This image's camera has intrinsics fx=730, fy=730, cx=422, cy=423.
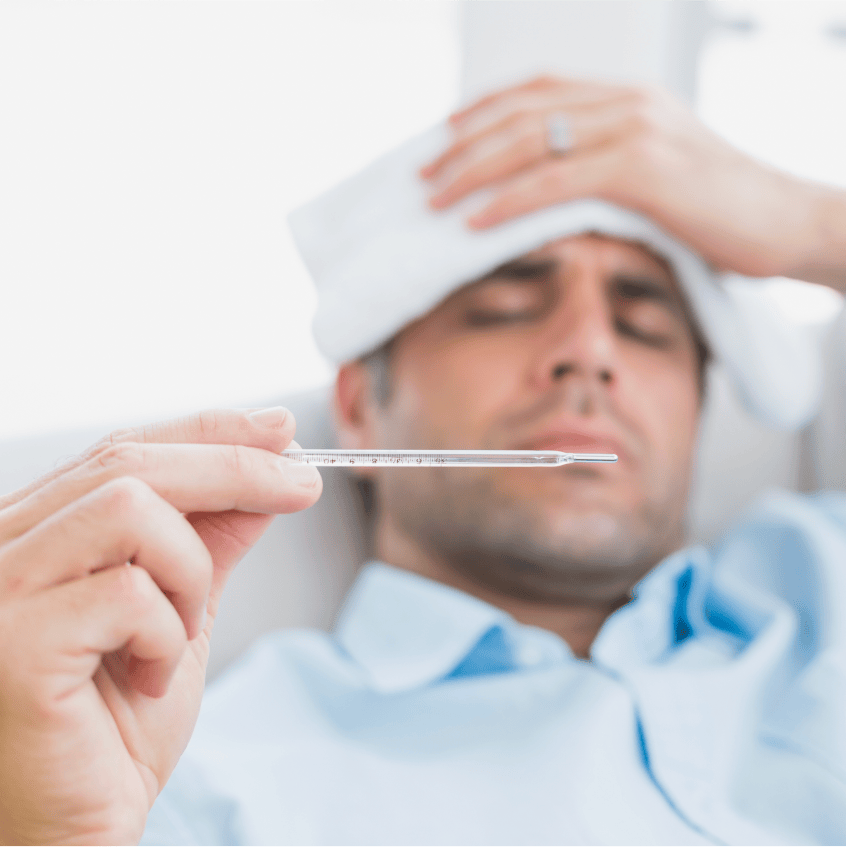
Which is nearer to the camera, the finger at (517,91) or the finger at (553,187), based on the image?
the finger at (553,187)

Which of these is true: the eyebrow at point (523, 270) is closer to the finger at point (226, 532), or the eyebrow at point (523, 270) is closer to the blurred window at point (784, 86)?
the finger at point (226, 532)

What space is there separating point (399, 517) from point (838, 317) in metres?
0.84

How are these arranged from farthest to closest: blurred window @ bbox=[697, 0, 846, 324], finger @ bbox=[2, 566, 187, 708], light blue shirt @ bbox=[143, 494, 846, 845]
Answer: blurred window @ bbox=[697, 0, 846, 324], light blue shirt @ bbox=[143, 494, 846, 845], finger @ bbox=[2, 566, 187, 708]

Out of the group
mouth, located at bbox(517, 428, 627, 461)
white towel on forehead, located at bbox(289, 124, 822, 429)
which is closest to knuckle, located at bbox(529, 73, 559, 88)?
white towel on forehead, located at bbox(289, 124, 822, 429)

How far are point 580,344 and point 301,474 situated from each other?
0.50 metres

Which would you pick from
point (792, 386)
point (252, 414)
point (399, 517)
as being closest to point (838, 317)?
point (792, 386)

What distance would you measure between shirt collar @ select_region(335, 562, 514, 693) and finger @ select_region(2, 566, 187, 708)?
1.40 ft

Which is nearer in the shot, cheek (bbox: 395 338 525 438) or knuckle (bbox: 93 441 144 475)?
knuckle (bbox: 93 441 144 475)

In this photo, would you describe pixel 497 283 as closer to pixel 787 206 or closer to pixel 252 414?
pixel 787 206

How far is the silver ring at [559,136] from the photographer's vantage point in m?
0.89

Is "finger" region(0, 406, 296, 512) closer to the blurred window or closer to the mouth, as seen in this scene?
the mouth

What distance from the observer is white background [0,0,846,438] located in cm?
121

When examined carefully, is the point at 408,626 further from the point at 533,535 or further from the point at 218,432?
the point at 218,432

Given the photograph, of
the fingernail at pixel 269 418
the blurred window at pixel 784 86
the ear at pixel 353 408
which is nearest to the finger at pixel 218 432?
the fingernail at pixel 269 418
